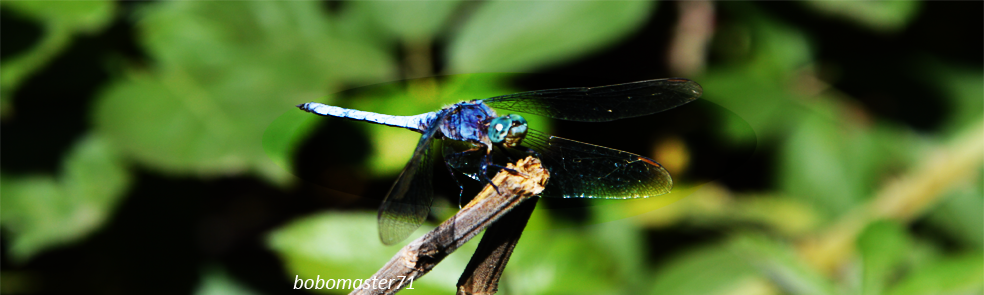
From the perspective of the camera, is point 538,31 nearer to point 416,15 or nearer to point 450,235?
point 416,15

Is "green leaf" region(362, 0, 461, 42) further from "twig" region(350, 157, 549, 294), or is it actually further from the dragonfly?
"twig" region(350, 157, 549, 294)

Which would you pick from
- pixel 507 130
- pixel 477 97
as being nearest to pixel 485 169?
pixel 507 130

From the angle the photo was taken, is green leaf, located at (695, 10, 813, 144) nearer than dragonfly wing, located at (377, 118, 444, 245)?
No

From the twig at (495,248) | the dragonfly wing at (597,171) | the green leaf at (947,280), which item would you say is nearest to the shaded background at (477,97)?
the green leaf at (947,280)

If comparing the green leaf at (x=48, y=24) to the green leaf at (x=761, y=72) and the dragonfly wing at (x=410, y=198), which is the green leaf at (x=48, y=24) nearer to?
the dragonfly wing at (x=410, y=198)

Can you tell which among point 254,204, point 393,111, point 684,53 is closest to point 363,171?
point 393,111

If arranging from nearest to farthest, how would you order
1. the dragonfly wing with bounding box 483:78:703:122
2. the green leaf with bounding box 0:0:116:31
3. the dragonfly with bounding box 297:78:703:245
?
the dragonfly with bounding box 297:78:703:245, the dragonfly wing with bounding box 483:78:703:122, the green leaf with bounding box 0:0:116:31

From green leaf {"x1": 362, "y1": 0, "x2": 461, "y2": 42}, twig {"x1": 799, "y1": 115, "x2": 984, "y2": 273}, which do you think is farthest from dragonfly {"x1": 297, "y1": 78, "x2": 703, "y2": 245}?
twig {"x1": 799, "y1": 115, "x2": 984, "y2": 273}
